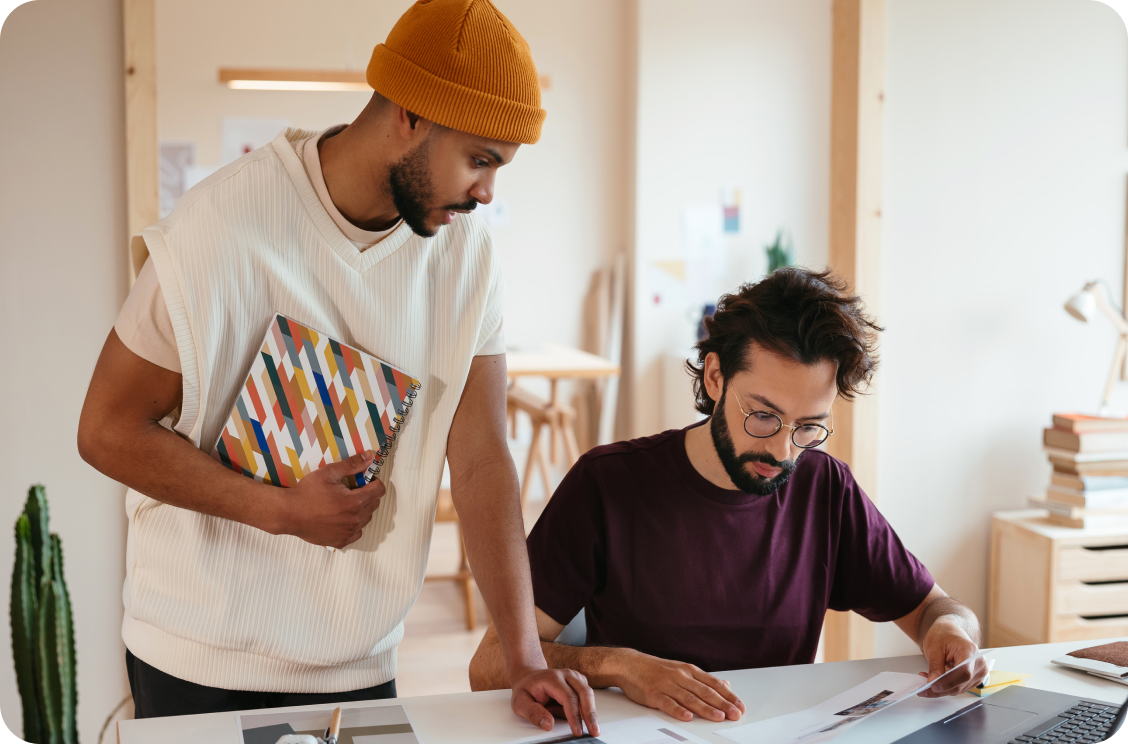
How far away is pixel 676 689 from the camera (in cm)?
117

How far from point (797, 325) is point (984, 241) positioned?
1672mm

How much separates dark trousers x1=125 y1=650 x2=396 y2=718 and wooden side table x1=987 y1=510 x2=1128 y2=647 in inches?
94.9

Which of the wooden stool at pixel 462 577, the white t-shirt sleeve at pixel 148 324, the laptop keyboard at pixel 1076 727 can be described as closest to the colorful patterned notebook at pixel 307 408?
the white t-shirt sleeve at pixel 148 324

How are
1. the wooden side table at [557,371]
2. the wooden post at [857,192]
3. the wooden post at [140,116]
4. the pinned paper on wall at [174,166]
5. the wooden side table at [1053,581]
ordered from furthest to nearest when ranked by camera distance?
1. the pinned paper on wall at [174,166]
2. the wooden side table at [557,371]
3. the wooden side table at [1053,581]
4. the wooden post at [857,192]
5. the wooden post at [140,116]

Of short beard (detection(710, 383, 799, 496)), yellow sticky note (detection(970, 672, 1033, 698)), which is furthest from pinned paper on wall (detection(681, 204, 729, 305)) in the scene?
yellow sticky note (detection(970, 672, 1033, 698))

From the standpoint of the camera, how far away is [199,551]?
1.12 metres

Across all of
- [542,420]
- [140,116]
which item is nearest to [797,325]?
[140,116]

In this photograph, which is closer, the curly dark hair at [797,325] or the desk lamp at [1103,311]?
the curly dark hair at [797,325]

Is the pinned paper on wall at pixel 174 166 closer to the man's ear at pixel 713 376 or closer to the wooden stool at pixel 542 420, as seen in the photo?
the wooden stool at pixel 542 420

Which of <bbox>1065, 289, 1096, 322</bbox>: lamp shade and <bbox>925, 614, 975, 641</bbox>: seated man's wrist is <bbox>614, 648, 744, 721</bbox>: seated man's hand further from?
<bbox>1065, 289, 1096, 322</bbox>: lamp shade

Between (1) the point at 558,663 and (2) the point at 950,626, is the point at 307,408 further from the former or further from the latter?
(2) the point at 950,626

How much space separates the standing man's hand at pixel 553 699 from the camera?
3.47 ft

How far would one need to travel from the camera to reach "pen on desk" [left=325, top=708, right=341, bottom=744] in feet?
3.29

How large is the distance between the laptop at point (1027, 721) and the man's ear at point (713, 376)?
0.62 m
